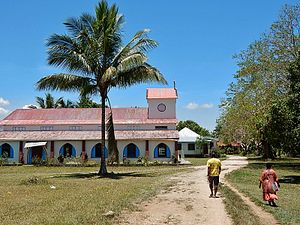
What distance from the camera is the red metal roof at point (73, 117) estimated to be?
4091 centimetres

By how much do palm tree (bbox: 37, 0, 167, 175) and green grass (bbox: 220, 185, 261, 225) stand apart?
1143 centimetres

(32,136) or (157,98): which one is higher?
(157,98)

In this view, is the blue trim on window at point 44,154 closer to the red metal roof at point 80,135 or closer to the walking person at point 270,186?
the red metal roof at point 80,135

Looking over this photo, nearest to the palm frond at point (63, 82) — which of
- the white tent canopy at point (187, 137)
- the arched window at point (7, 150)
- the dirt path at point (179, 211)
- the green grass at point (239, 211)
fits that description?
the dirt path at point (179, 211)

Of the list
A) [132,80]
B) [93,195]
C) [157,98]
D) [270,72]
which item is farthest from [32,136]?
[93,195]

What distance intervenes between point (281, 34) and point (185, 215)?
25.0 metres

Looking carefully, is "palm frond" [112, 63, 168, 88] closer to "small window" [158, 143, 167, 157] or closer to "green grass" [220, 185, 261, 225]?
"green grass" [220, 185, 261, 225]

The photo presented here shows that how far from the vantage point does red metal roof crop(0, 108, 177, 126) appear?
40.9 metres

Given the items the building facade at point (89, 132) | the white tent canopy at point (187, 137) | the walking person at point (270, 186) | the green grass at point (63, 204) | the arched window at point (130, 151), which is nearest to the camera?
the green grass at point (63, 204)

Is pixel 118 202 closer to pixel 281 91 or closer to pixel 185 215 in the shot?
pixel 185 215

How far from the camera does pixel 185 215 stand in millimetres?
10164

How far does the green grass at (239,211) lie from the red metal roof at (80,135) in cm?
2421

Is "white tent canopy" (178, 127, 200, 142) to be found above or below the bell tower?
below

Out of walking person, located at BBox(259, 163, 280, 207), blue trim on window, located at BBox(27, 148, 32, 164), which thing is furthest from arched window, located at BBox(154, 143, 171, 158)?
walking person, located at BBox(259, 163, 280, 207)
